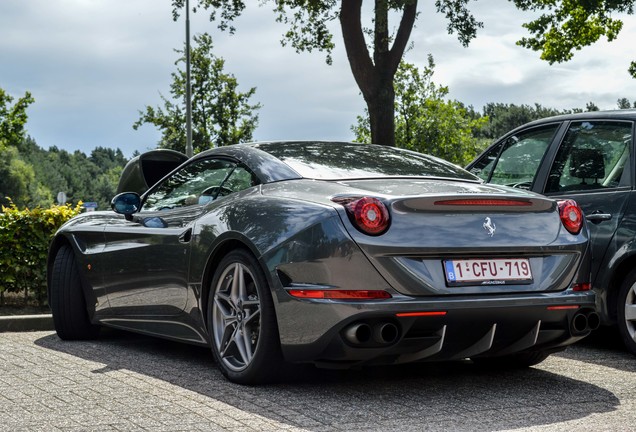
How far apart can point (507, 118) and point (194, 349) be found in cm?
11046

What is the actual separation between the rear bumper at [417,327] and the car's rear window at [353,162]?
3.24ft

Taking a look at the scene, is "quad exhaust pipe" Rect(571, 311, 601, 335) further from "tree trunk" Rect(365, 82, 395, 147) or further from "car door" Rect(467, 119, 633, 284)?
"tree trunk" Rect(365, 82, 395, 147)

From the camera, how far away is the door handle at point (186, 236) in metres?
6.18

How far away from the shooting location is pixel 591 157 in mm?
7512

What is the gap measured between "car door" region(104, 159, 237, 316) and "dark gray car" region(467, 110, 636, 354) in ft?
8.90

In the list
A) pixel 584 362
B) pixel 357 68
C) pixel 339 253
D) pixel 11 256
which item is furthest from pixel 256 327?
pixel 357 68

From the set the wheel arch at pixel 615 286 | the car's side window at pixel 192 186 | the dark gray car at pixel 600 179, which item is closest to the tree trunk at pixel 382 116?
the dark gray car at pixel 600 179

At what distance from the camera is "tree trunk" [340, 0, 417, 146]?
17844mm

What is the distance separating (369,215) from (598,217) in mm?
2742

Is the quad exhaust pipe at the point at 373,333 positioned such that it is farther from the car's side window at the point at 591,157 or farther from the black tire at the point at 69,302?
the black tire at the point at 69,302

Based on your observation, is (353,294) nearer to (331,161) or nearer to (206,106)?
(331,161)

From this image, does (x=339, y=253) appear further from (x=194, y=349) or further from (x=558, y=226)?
(x=194, y=349)

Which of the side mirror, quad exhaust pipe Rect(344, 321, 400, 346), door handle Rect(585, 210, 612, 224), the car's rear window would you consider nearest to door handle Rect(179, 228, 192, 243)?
the car's rear window

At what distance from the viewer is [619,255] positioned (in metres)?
7.00
